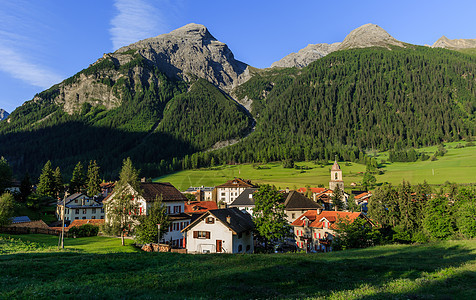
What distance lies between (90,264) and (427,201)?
204 ft

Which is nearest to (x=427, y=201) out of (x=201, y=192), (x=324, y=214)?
(x=324, y=214)

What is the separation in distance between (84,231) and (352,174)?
5850 inches

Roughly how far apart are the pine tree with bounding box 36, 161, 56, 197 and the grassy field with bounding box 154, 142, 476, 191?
73.3 metres

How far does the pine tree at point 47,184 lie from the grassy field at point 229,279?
86259 millimetres

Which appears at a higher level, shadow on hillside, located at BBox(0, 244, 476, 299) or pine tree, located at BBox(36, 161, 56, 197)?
pine tree, located at BBox(36, 161, 56, 197)

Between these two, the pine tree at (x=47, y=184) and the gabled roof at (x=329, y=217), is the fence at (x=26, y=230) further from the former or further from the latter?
the gabled roof at (x=329, y=217)

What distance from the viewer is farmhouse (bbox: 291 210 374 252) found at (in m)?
62.0

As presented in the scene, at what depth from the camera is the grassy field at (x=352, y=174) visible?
153250mm

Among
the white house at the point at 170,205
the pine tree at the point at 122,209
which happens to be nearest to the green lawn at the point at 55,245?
the pine tree at the point at 122,209

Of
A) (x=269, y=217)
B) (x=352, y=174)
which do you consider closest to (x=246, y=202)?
(x=269, y=217)

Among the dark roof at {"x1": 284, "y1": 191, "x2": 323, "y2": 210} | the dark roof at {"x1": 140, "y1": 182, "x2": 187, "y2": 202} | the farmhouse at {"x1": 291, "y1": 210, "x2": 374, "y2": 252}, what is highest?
the dark roof at {"x1": 140, "y1": 182, "x2": 187, "y2": 202}

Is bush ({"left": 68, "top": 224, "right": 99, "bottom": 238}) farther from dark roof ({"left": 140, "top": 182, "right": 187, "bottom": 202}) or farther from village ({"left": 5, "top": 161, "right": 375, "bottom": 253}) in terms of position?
dark roof ({"left": 140, "top": 182, "right": 187, "bottom": 202})

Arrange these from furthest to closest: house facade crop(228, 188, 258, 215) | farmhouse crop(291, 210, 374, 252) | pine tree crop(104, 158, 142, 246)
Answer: house facade crop(228, 188, 258, 215)
farmhouse crop(291, 210, 374, 252)
pine tree crop(104, 158, 142, 246)

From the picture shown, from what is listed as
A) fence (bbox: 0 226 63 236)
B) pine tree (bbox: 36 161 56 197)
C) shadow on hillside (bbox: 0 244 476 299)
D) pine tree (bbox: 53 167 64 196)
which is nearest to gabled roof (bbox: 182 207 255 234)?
shadow on hillside (bbox: 0 244 476 299)
